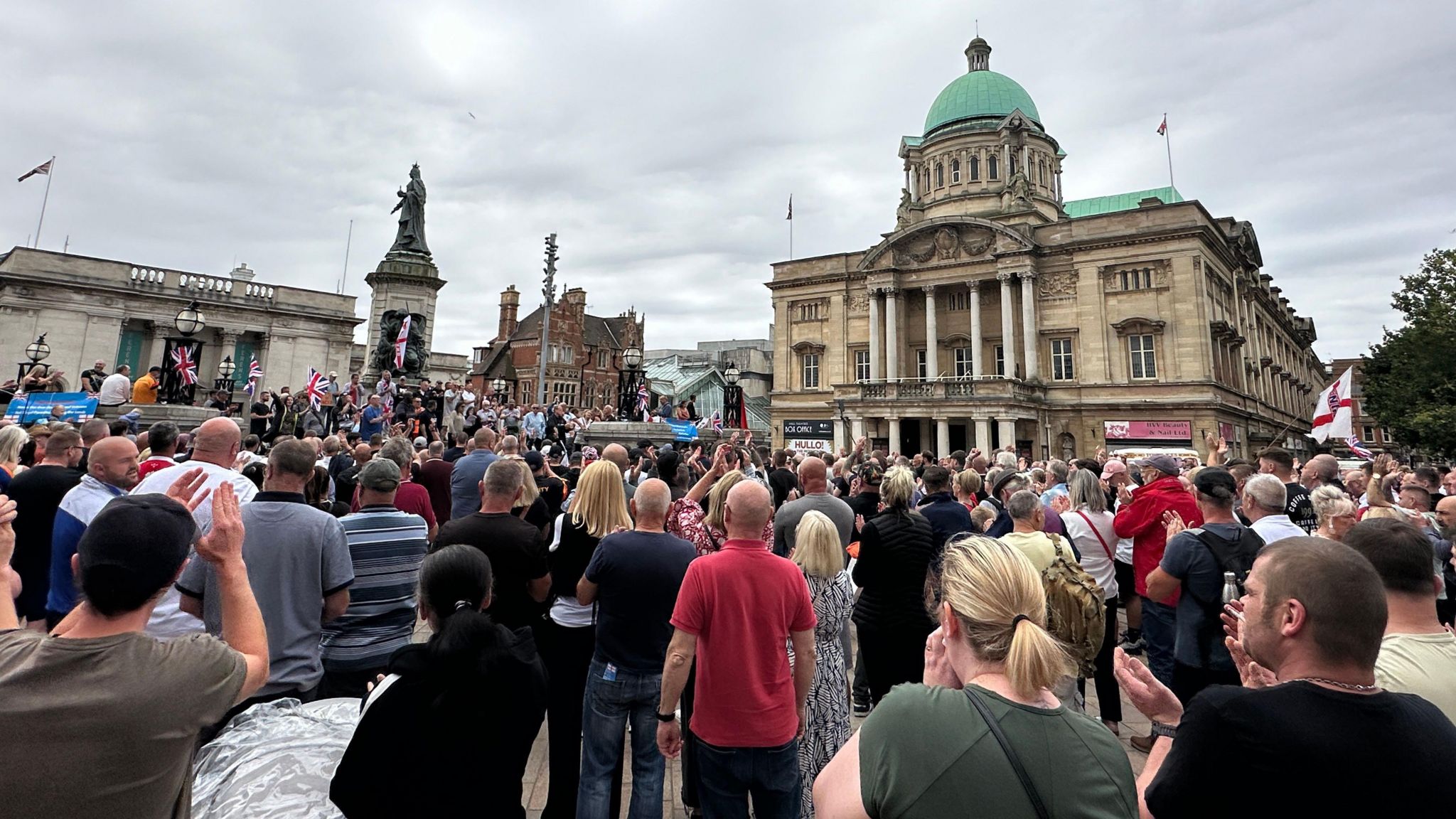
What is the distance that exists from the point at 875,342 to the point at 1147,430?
646 inches

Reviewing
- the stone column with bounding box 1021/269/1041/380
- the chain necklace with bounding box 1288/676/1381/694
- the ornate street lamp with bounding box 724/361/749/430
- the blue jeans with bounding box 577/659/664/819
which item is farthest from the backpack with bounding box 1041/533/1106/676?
the stone column with bounding box 1021/269/1041/380

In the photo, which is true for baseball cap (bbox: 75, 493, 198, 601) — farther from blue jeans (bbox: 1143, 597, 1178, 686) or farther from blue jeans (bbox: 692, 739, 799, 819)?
blue jeans (bbox: 1143, 597, 1178, 686)

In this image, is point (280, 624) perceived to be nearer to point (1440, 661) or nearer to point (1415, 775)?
point (1415, 775)

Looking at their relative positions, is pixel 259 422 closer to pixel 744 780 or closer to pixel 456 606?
pixel 456 606

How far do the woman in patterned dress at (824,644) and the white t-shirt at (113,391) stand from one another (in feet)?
54.7

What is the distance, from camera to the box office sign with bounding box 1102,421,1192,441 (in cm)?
3219

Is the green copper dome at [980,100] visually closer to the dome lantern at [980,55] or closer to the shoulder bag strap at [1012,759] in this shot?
the dome lantern at [980,55]

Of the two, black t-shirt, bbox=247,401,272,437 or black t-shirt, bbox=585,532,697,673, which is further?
black t-shirt, bbox=247,401,272,437

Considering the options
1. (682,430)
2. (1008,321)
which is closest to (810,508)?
(682,430)

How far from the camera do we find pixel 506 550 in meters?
3.89


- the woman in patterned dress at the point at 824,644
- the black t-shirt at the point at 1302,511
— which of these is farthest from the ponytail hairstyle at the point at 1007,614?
the black t-shirt at the point at 1302,511

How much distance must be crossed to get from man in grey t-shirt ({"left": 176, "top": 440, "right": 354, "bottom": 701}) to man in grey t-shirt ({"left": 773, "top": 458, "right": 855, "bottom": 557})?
10.8 feet

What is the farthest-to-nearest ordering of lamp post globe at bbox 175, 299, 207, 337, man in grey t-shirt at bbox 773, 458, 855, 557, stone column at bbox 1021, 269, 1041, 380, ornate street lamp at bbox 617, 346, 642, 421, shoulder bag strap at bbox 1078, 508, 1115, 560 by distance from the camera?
stone column at bbox 1021, 269, 1041, 380 < ornate street lamp at bbox 617, 346, 642, 421 < lamp post globe at bbox 175, 299, 207, 337 < shoulder bag strap at bbox 1078, 508, 1115, 560 < man in grey t-shirt at bbox 773, 458, 855, 557

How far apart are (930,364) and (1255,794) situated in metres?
40.2
